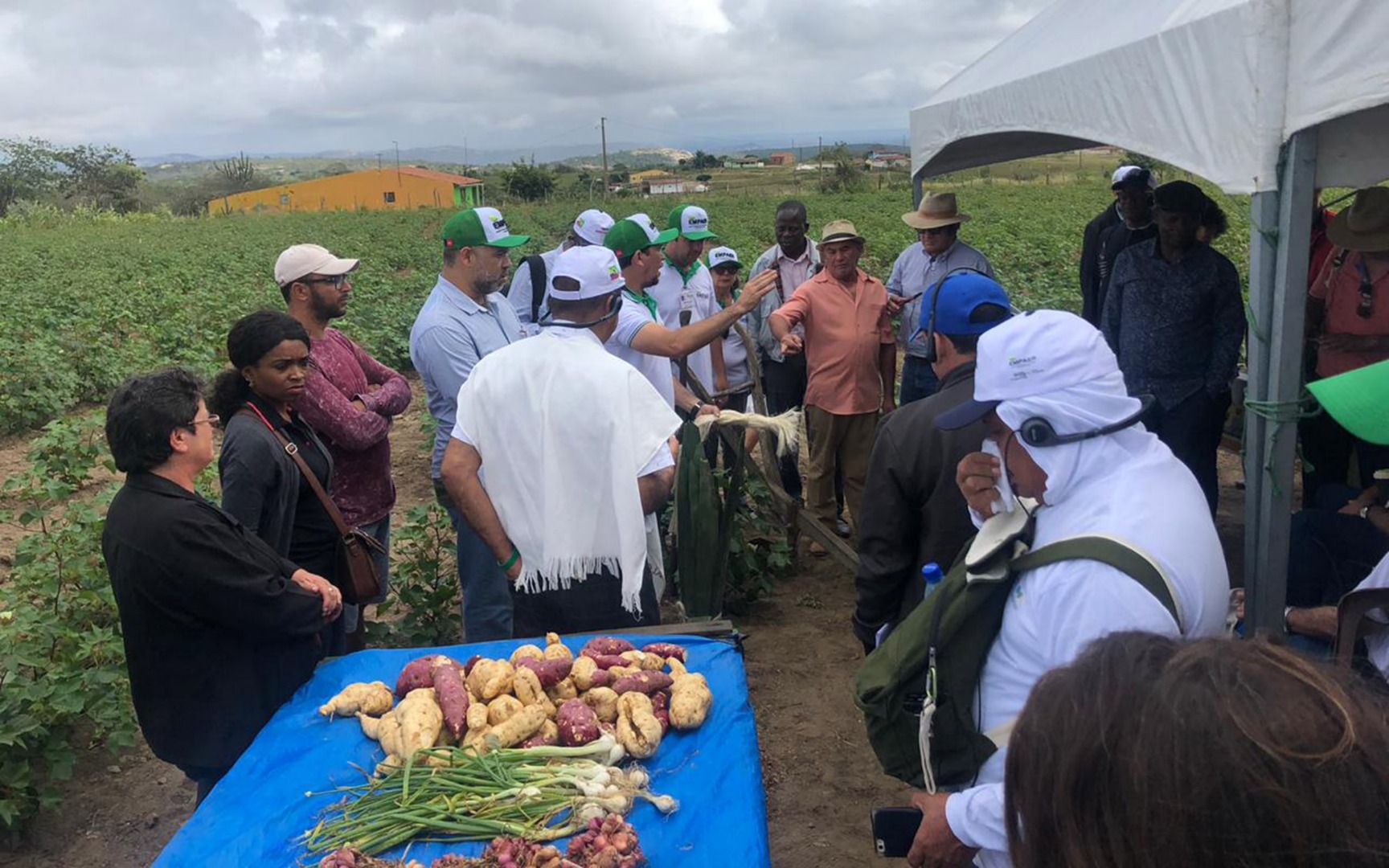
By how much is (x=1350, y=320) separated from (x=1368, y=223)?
1.47 ft

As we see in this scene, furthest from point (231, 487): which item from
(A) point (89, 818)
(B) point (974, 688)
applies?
(B) point (974, 688)


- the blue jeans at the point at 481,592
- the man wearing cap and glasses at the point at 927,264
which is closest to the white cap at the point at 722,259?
the man wearing cap and glasses at the point at 927,264

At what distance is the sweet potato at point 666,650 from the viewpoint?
2.81 m

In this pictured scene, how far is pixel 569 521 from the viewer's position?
3.08m

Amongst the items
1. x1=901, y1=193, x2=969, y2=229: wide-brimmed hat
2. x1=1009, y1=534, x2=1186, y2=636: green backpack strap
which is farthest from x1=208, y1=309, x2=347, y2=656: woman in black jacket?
x1=901, y1=193, x2=969, y2=229: wide-brimmed hat

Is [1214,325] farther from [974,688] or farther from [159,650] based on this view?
[159,650]

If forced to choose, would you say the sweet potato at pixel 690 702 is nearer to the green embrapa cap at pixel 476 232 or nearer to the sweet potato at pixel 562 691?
the sweet potato at pixel 562 691

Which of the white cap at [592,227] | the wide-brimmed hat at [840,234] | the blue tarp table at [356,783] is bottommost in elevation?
the blue tarp table at [356,783]

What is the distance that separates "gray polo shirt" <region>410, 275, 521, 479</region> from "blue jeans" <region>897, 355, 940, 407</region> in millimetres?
2432

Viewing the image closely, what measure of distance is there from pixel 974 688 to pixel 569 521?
62.0 inches

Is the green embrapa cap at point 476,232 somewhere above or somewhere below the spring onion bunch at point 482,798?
above

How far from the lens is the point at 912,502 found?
282cm

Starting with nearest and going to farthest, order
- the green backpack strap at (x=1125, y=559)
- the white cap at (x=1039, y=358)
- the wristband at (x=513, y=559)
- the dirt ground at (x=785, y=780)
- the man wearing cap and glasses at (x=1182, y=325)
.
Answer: the green backpack strap at (x=1125, y=559)
the white cap at (x=1039, y=358)
the wristband at (x=513, y=559)
the dirt ground at (x=785, y=780)
the man wearing cap and glasses at (x=1182, y=325)

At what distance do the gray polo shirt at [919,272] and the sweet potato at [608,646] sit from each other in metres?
2.98
